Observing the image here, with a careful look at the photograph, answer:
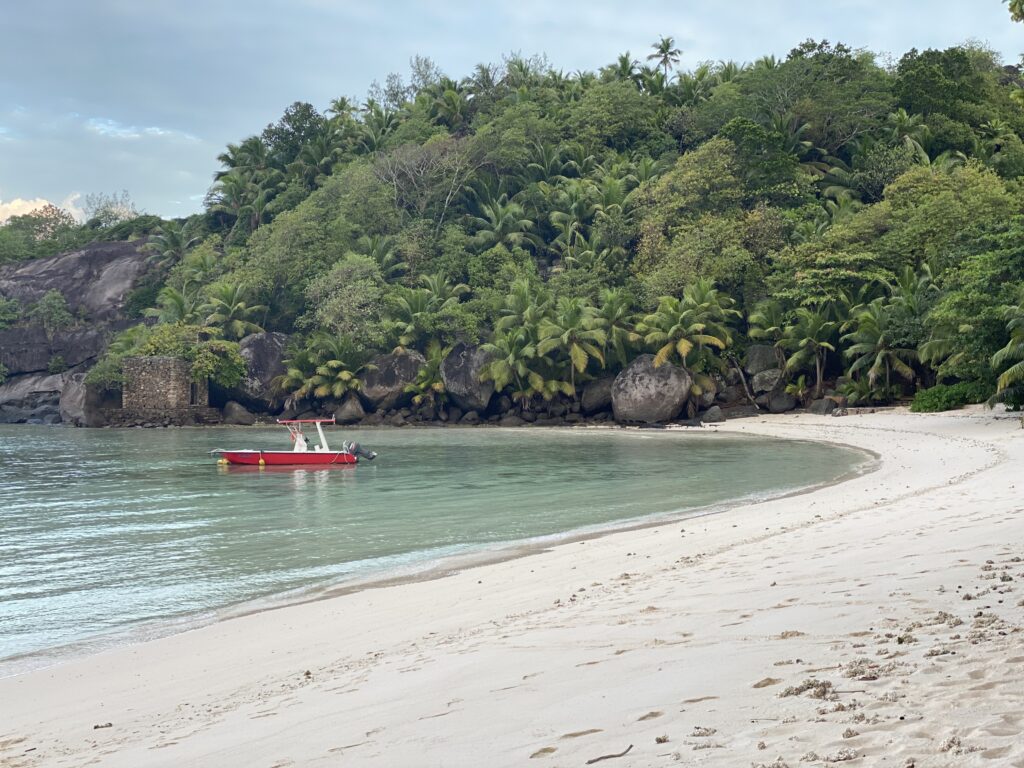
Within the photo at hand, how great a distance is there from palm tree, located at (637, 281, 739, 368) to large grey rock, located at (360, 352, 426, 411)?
46.3ft

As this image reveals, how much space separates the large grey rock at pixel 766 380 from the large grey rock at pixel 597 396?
23.6 ft

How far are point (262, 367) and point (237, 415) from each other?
3395 millimetres

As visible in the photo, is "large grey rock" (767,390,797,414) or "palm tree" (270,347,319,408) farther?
"palm tree" (270,347,319,408)

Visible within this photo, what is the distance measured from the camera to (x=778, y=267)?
1778 inches

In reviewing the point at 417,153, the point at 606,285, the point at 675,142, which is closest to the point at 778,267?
the point at 606,285

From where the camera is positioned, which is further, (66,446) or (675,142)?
(675,142)

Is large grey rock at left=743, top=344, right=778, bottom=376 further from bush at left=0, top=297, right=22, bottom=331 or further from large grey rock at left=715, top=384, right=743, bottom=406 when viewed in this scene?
bush at left=0, top=297, right=22, bottom=331

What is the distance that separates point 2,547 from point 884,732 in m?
14.5

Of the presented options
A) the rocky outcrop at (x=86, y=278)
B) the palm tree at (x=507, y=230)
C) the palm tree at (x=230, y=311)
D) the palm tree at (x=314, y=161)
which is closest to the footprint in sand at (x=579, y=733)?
the palm tree at (x=507, y=230)

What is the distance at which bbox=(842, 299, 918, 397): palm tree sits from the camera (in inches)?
1448

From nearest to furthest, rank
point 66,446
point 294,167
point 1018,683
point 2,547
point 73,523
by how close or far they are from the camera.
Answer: point 1018,683, point 2,547, point 73,523, point 66,446, point 294,167

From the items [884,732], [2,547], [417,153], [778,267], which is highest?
[417,153]

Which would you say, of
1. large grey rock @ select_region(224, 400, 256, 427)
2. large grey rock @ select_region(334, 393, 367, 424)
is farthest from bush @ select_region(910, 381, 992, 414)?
large grey rock @ select_region(224, 400, 256, 427)

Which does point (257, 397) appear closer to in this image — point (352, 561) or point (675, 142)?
point (675, 142)
